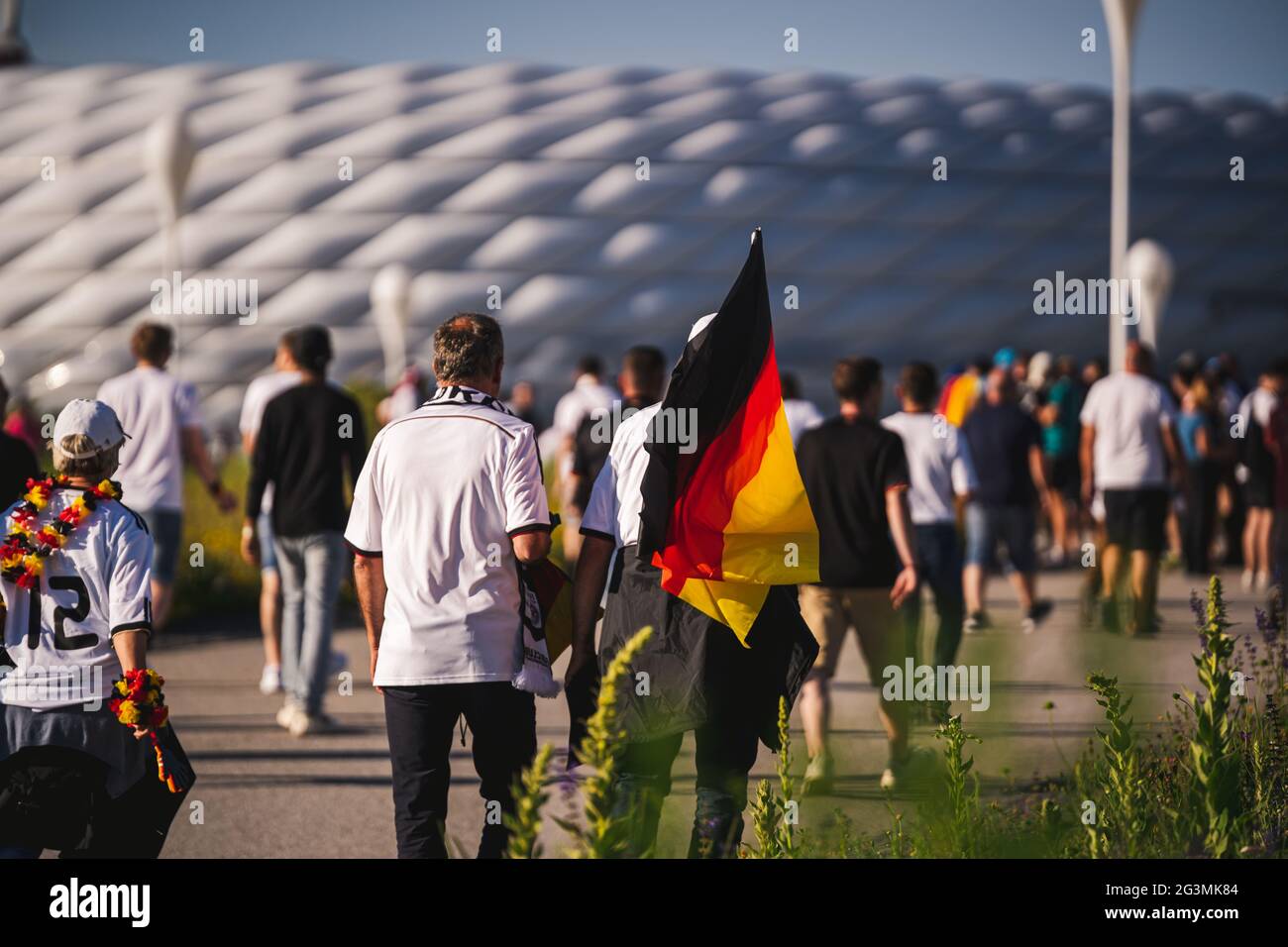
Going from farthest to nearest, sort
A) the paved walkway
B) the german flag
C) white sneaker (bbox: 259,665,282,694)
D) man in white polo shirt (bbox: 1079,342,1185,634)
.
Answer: man in white polo shirt (bbox: 1079,342,1185,634), white sneaker (bbox: 259,665,282,694), the paved walkway, the german flag

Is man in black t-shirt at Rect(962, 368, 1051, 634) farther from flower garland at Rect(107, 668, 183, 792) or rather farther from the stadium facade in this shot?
the stadium facade

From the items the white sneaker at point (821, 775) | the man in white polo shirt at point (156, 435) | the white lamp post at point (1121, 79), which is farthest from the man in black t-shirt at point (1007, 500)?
the man in white polo shirt at point (156, 435)

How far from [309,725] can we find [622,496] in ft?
13.9

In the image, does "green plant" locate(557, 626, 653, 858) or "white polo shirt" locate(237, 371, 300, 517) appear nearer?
"green plant" locate(557, 626, 653, 858)

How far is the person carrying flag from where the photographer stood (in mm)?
4680

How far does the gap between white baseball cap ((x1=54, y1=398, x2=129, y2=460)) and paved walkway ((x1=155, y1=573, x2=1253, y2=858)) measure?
1.63 metres

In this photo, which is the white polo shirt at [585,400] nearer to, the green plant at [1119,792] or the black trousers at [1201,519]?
the black trousers at [1201,519]

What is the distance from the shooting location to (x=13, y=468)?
599cm

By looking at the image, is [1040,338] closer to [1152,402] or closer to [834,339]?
[834,339]

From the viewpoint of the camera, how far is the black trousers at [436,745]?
452cm

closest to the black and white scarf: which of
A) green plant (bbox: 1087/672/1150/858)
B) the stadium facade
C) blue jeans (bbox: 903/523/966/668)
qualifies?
green plant (bbox: 1087/672/1150/858)

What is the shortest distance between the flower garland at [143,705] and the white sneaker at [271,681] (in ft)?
17.9

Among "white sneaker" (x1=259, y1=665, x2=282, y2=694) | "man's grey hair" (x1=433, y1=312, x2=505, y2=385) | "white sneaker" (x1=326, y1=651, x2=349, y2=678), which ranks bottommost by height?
"white sneaker" (x1=259, y1=665, x2=282, y2=694)
